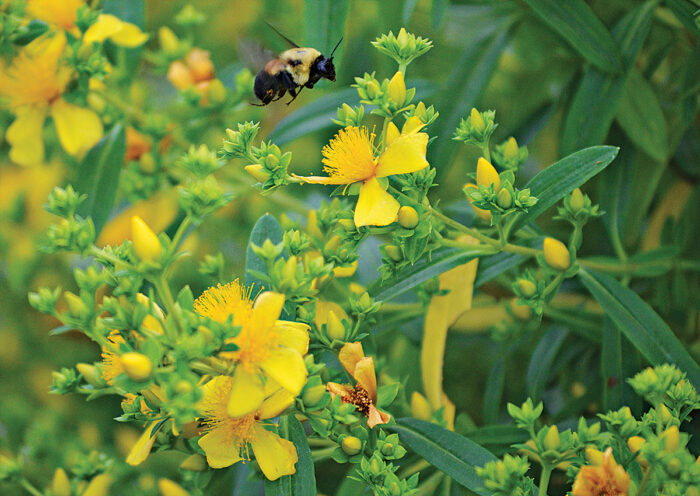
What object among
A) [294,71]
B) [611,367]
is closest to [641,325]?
[611,367]

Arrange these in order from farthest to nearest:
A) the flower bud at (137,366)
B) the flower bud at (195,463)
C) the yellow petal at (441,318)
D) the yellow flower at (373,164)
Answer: the yellow petal at (441,318) < the flower bud at (195,463) < the yellow flower at (373,164) < the flower bud at (137,366)

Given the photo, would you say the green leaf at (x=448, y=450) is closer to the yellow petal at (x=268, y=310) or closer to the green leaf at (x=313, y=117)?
the yellow petal at (x=268, y=310)

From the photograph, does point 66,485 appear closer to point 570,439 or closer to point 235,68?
point 570,439

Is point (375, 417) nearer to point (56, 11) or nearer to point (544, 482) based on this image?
point (544, 482)

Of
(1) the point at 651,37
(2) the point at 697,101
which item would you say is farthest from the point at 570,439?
(1) the point at 651,37

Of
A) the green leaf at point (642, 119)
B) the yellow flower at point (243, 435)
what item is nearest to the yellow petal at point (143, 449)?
the yellow flower at point (243, 435)

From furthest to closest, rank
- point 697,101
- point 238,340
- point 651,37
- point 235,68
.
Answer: point 235,68
point 651,37
point 697,101
point 238,340

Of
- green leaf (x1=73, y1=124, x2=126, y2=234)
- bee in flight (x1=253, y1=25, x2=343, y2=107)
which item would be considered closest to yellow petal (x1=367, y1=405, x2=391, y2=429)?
bee in flight (x1=253, y1=25, x2=343, y2=107)
